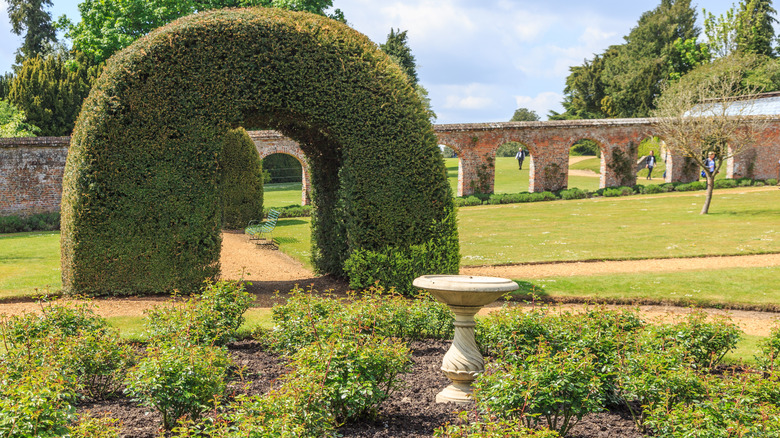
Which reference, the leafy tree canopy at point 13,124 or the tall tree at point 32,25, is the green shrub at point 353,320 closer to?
the leafy tree canopy at point 13,124

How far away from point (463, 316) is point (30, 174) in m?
22.2

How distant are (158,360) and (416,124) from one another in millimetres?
6558

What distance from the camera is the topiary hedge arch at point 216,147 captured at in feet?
32.3

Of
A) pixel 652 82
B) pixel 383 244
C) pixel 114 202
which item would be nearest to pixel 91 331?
pixel 114 202

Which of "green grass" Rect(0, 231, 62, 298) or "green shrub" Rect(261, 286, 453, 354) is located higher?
"green shrub" Rect(261, 286, 453, 354)

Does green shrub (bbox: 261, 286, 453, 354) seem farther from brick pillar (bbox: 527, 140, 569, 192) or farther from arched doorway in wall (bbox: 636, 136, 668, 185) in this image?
arched doorway in wall (bbox: 636, 136, 668, 185)

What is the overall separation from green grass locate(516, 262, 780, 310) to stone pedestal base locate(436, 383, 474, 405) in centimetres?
431

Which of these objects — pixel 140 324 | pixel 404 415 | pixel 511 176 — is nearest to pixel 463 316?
pixel 404 415

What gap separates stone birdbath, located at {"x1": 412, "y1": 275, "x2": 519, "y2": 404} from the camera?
5.58 meters

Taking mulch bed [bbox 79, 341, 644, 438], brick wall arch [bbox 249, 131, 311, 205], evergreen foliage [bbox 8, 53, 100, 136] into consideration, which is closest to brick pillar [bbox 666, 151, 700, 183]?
brick wall arch [bbox 249, 131, 311, 205]

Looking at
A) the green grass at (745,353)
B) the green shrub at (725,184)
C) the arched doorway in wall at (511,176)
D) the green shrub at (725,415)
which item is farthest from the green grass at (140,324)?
the green shrub at (725,184)

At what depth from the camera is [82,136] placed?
9.86 m

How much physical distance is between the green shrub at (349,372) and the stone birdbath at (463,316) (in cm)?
69

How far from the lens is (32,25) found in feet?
141
